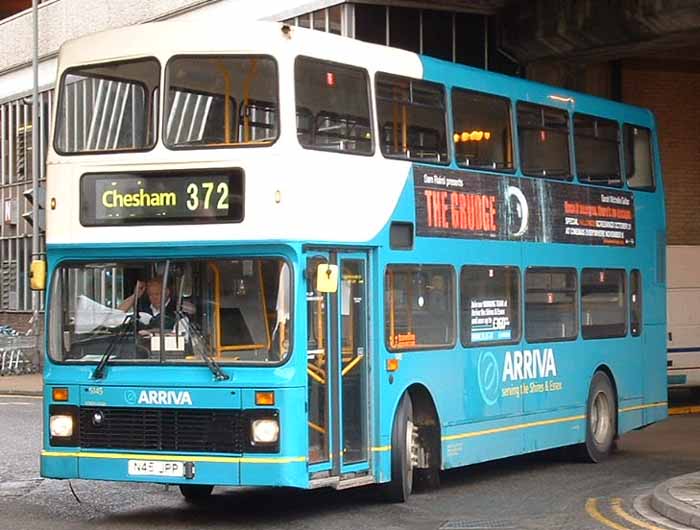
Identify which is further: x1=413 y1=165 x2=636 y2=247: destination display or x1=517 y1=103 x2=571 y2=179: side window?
x1=517 y1=103 x2=571 y2=179: side window

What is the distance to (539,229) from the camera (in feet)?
53.6

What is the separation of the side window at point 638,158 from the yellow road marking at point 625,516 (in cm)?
547

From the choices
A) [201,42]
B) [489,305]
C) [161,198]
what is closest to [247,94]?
[201,42]

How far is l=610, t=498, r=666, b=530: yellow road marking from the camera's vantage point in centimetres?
1244

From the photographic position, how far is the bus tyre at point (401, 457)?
13.6 meters

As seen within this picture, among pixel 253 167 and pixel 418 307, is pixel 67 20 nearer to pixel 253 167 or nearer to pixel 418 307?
pixel 418 307

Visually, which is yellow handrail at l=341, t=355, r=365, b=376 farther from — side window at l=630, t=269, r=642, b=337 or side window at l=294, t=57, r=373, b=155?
side window at l=630, t=269, r=642, b=337

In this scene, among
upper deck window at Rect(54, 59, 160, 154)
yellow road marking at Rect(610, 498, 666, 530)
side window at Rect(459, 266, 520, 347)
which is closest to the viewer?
yellow road marking at Rect(610, 498, 666, 530)

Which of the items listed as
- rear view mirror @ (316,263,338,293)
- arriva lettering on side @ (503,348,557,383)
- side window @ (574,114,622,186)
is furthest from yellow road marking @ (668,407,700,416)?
rear view mirror @ (316,263,338,293)

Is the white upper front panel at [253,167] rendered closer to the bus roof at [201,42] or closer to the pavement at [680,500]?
the bus roof at [201,42]

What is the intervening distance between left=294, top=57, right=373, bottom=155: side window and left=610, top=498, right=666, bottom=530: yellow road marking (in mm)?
3784

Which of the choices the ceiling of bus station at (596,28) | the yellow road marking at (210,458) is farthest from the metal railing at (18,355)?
the yellow road marking at (210,458)

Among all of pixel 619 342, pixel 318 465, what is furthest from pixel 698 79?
pixel 318 465

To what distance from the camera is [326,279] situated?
40.2 ft
